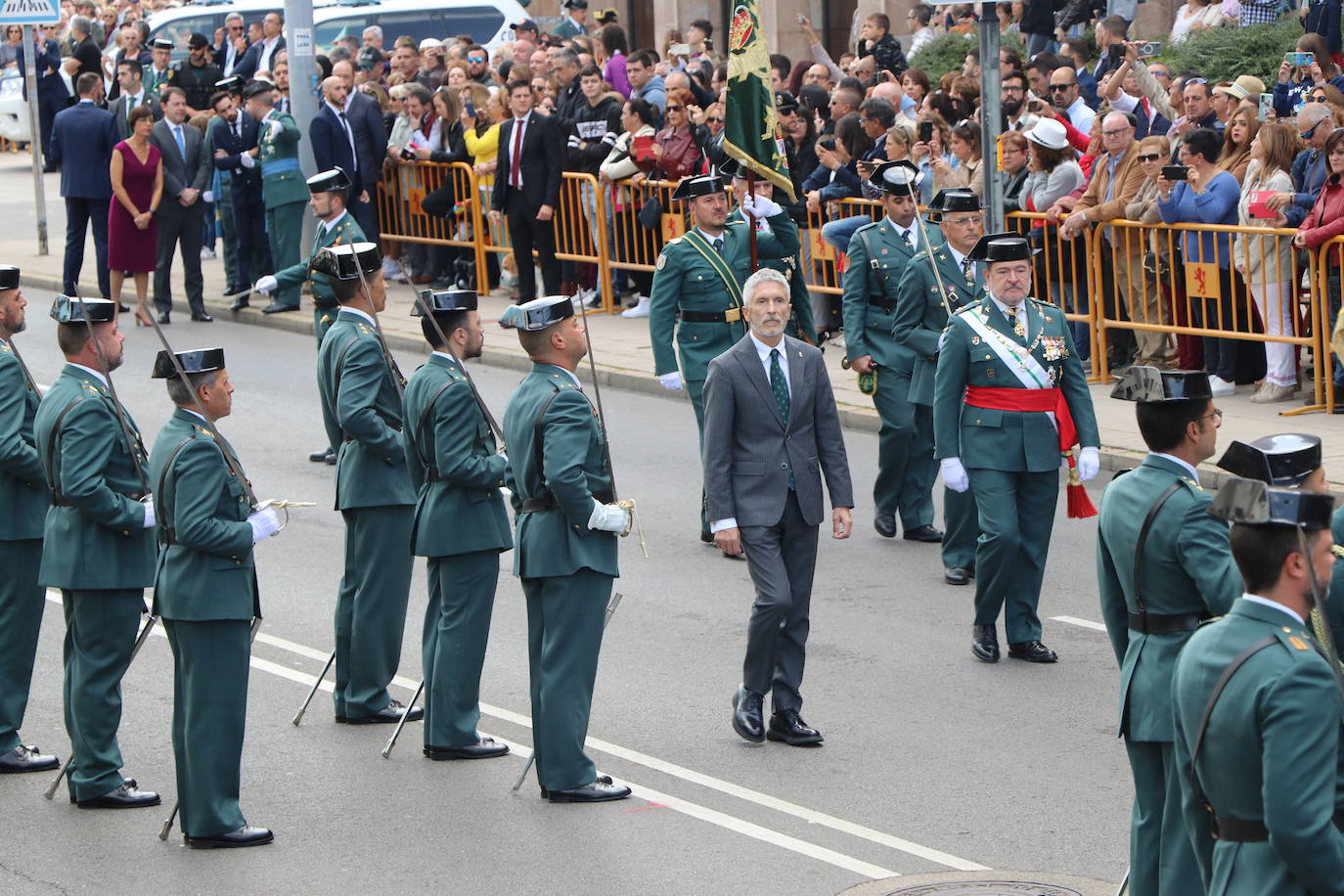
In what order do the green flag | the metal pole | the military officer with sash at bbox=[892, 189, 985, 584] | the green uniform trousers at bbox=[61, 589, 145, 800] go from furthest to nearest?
the metal pole → the green flag → the military officer with sash at bbox=[892, 189, 985, 584] → the green uniform trousers at bbox=[61, 589, 145, 800]

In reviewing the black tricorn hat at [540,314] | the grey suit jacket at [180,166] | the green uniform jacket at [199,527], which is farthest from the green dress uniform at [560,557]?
the grey suit jacket at [180,166]

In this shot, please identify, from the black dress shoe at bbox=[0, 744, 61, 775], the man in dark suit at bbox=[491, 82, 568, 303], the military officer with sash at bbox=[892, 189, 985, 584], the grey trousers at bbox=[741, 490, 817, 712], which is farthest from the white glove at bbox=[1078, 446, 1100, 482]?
the man in dark suit at bbox=[491, 82, 568, 303]

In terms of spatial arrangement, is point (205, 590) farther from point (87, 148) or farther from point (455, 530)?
point (87, 148)

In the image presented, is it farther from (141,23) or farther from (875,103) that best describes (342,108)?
(141,23)

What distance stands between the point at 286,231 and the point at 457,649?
12.6m

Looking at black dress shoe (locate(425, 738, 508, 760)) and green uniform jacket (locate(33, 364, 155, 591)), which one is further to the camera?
black dress shoe (locate(425, 738, 508, 760))

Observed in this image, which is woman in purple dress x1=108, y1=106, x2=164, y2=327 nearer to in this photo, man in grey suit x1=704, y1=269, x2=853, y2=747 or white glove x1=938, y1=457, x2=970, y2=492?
white glove x1=938, y1=457, x2=970, y2=492

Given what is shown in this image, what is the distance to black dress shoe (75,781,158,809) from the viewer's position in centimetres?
813

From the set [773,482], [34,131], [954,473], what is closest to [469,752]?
[773,482]

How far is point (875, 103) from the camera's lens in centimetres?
1689

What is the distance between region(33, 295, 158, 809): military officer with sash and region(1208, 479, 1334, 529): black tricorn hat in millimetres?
4646

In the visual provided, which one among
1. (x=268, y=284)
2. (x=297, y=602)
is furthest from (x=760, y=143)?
(x=297, y=602)

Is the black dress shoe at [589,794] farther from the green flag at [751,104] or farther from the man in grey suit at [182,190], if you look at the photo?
the man in grey suit at [182,190]

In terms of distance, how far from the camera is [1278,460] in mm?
5219
